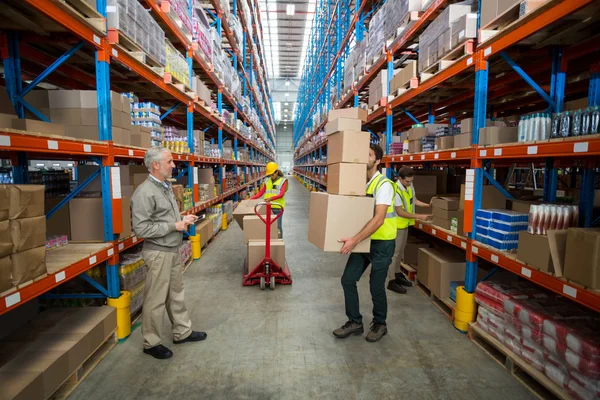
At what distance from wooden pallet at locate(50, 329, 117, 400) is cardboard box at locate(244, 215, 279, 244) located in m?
2.55

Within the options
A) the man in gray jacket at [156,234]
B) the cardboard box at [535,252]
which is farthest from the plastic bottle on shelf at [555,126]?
the man in gray jacket at [156,234]

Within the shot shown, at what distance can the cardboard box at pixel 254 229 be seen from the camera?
5.64 m

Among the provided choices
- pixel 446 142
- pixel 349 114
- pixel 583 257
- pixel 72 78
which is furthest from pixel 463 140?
pixel 72 78

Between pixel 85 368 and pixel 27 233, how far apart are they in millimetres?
1500

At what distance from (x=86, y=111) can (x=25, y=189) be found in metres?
1.48

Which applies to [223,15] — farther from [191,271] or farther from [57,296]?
[57,296]

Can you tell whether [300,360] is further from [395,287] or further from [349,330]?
[395,287]

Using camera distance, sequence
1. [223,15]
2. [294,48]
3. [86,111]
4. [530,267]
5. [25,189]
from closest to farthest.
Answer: [25,189], [530,267], [86,111], [223,15], [294,48]

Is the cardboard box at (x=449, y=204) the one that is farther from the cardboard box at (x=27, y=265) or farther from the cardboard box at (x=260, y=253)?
the cardboard box at (x=27, y=265)

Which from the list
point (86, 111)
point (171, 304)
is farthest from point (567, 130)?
point (86, 111)

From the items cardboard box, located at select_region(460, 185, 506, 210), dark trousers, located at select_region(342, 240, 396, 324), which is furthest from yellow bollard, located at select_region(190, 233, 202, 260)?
cardboard box, located at select_region(460, 185, 506, 210)

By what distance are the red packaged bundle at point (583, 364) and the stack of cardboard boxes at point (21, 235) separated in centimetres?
380

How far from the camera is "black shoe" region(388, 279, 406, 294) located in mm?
4945

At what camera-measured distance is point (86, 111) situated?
11.1 ft
